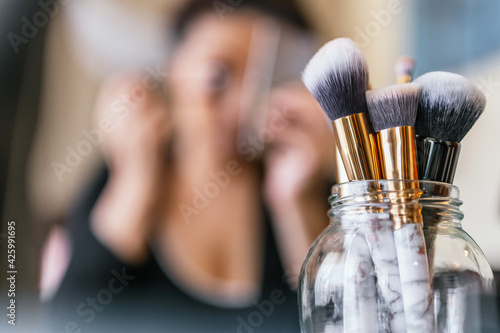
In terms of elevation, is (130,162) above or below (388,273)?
above

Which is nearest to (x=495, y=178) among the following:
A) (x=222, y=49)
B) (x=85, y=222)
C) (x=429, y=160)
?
(x=429, y=160)

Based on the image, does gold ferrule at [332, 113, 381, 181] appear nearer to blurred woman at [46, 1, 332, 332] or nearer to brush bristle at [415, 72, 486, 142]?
brush bristle at [415, 72, 486, 142]

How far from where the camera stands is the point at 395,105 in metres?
0.36

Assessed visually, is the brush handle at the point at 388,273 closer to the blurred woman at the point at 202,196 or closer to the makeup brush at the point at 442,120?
the makeup brush at the point at 442,120

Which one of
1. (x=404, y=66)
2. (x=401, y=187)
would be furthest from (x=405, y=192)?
(x=404, y=66)

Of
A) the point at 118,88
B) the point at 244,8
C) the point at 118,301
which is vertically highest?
the point at 244,8

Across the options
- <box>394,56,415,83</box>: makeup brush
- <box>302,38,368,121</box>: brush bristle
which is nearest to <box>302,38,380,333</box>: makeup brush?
<box>302,38,368,121</box>: brush bristle

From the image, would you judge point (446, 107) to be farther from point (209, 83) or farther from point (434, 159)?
point (209, 83)

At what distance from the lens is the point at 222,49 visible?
602 millimetres

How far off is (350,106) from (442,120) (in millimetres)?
72

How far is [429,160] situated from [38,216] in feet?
1.37

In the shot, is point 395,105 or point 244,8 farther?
point 244,8

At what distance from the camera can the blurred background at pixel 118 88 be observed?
556 mm

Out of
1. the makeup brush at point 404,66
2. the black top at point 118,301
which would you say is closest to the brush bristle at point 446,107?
the makeup brush at point 404,66
